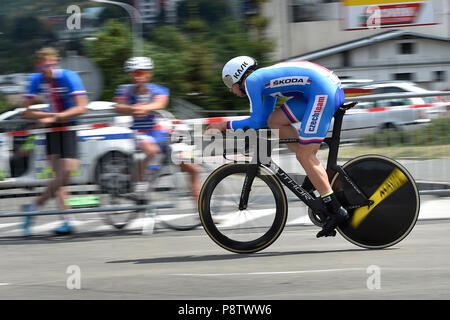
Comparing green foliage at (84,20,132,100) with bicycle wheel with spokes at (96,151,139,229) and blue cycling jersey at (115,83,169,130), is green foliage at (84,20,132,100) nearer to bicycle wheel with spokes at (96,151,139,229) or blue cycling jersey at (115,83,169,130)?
bicycle wheel with spokes at (96,151,139,229)

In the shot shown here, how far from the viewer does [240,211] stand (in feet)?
22.6

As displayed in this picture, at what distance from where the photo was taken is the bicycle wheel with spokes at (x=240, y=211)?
677 centimetres

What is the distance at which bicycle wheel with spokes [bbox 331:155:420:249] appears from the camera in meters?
6.67

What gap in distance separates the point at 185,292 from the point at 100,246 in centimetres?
253

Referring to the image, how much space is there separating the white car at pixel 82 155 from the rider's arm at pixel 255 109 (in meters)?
2.50

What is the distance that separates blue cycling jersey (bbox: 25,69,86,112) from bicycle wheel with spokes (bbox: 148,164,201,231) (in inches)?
47.7

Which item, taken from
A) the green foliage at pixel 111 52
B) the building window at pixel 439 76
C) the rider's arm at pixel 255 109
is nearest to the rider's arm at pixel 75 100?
the rider's arm at pixel 255 109

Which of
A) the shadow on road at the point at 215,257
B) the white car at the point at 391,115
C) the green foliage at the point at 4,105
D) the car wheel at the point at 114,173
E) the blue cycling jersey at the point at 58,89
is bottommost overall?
the shadow on road at the point at 215,257

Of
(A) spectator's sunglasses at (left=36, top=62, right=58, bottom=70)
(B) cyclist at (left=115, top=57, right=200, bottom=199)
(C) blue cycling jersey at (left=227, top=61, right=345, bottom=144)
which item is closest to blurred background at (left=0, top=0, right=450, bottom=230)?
(B) cyclist at (left=115, top=57, right=200, bottom=199)

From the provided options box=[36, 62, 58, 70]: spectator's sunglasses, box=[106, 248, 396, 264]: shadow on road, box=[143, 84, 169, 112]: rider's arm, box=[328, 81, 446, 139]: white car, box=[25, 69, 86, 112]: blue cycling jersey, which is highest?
box=[36, 62, 58, 70]: spectator's sunglasses

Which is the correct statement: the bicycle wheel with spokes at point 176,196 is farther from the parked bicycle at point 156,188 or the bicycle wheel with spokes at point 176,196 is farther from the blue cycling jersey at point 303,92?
the blue cycling jersey at point 303,92

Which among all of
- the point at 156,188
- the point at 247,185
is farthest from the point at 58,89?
the point at 247,185
